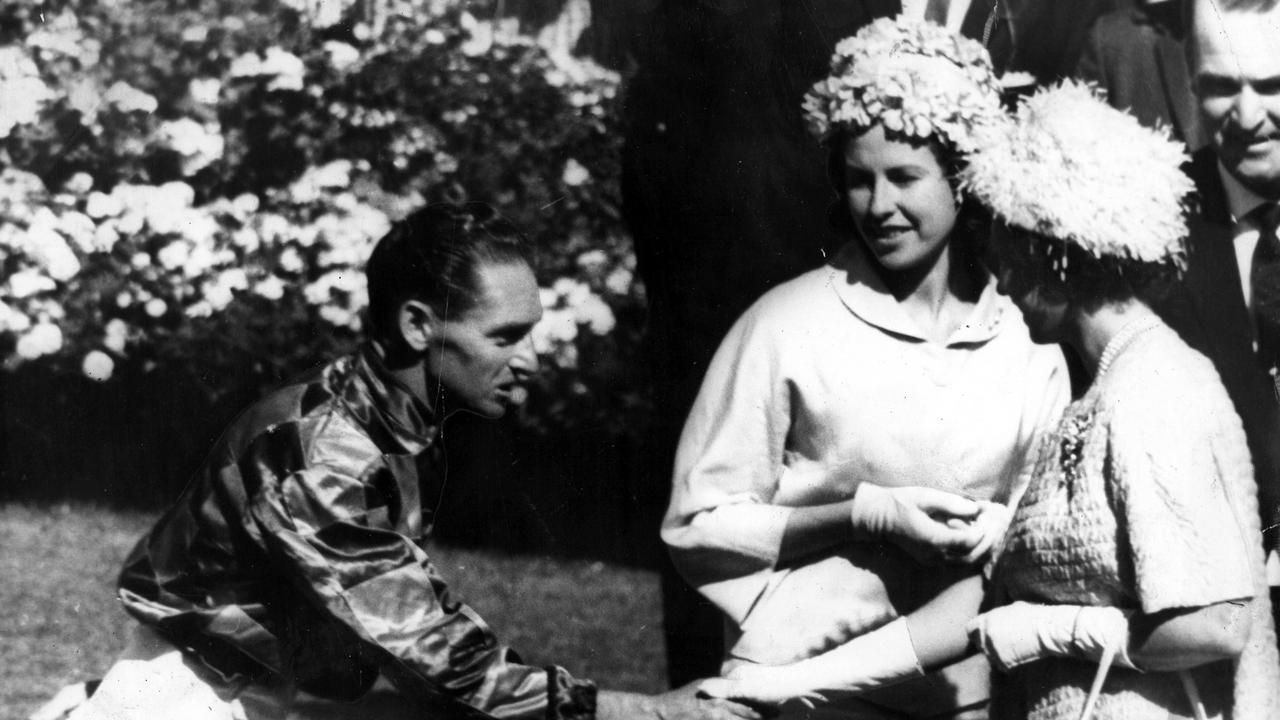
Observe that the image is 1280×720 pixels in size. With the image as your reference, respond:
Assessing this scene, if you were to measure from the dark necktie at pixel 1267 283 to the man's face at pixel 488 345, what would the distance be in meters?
1.53

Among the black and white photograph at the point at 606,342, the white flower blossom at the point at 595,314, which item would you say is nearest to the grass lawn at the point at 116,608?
the black and white photograph at the point at 606,342

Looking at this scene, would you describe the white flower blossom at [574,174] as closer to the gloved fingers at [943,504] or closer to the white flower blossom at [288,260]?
the white flower blossom at [288,260]

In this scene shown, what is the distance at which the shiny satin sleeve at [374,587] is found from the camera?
3.39 meters

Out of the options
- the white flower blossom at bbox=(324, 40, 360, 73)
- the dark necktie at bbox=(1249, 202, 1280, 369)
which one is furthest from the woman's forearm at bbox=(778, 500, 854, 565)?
the white flower blossom at bbox=(324, 40, 360, 73)

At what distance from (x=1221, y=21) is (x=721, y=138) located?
1089 millimetres

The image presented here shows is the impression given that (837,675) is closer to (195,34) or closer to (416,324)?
(416,324)

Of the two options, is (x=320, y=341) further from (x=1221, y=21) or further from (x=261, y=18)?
(x=1221, y=21)

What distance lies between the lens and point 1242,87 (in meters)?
3.77

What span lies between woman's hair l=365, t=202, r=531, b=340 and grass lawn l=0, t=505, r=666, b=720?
54 cm

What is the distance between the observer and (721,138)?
13.1 ft

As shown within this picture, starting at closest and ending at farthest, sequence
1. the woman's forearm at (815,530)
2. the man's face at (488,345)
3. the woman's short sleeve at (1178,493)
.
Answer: the woman's short sleeve at (1178,493) → the man's face at (488,345) → the woman's forearm at (815,530)

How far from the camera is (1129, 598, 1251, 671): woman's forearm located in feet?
10.2

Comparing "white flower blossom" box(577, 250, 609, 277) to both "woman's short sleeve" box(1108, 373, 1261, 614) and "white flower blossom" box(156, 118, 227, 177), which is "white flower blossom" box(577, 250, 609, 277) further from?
"woman's short sleeve" box(1108, 373, 1261, 614)

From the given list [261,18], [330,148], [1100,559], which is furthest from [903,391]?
[261,18]
